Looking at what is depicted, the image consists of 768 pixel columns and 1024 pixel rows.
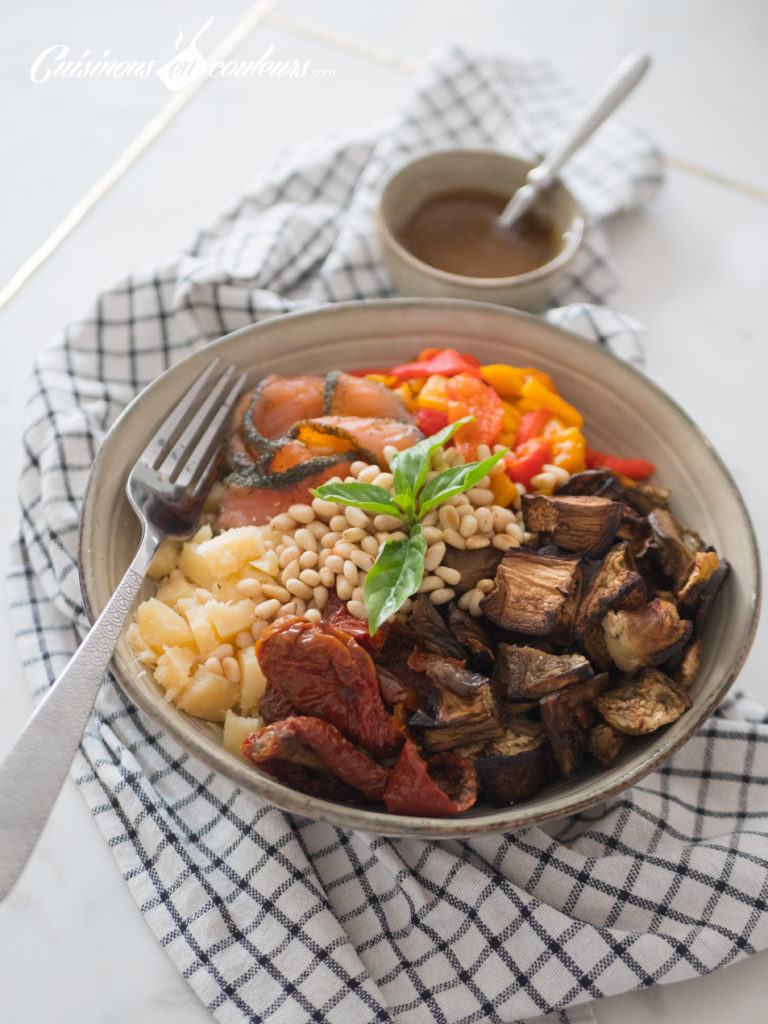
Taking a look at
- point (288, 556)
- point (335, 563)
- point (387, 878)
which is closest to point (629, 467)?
point (335, 563)

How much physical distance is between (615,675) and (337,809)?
0.89 metres

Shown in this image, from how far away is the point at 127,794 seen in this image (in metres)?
2.55

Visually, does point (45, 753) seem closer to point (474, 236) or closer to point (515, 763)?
point (515, 763)

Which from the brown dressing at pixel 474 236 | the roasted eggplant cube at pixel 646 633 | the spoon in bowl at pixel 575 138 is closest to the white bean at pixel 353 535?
the roasted eggplant cube at pixel 646 633

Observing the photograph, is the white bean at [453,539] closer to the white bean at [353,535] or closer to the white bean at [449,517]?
the white bean at [449,517]

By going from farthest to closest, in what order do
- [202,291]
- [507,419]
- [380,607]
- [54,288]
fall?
[54,288] < [202,291] < [507,419] < [380,607]

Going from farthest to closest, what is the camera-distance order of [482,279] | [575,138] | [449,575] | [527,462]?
1. [575,138]
2. [482,279]
3. [527,462]
4. [449,575]

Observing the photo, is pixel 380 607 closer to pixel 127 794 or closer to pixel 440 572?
pixel 440 572

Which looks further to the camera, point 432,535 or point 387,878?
point 432,535

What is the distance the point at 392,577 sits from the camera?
239 centimetres

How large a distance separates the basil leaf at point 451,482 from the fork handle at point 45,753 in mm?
916

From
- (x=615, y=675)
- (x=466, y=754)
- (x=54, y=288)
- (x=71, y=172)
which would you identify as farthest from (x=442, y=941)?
(x=71, y=172)

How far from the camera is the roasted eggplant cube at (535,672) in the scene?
2.32 meters

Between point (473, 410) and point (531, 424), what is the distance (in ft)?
0.68
